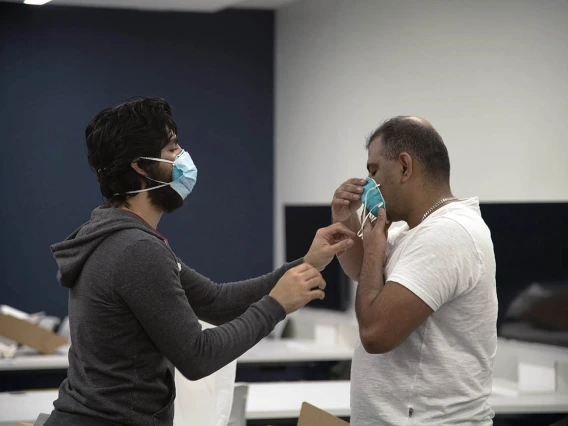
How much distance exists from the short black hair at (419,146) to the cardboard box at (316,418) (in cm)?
79

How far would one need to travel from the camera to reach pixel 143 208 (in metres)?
2.01

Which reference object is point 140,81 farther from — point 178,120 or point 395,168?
point 395,168

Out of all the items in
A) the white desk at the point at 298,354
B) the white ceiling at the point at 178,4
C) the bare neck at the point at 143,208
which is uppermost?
the white ceiling at the point at 178,4

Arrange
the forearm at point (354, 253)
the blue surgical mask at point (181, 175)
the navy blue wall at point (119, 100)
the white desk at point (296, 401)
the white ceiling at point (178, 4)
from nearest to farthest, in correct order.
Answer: the blue surgical mask at point (181, 175) < the forearm at point (354, 253) < the white desk at point (296, 401) < the white ceiling at point (178, 4) < the navy blue wall at point (119, 100)

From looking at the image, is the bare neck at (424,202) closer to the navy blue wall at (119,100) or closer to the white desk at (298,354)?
the white desk at (298,354)

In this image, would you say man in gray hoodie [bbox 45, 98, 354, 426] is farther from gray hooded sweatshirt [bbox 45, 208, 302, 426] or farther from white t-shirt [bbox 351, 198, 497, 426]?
white t-shirt [bbox 351, 198, 497, 426]

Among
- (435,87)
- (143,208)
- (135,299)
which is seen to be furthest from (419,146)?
(435,87)

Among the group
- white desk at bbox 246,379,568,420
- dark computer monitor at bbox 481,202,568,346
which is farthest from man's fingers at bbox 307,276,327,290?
dark computer monitor at bbox 481,202,568,346

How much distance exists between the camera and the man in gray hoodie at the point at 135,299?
5.95 ft

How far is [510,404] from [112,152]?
215cm

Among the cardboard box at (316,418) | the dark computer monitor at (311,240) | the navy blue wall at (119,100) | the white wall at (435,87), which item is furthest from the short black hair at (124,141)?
the navy blue wall at (119,100)

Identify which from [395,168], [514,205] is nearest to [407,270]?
[395,168]

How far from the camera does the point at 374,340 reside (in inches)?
76.9

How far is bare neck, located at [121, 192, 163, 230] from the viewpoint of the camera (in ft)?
6.57
